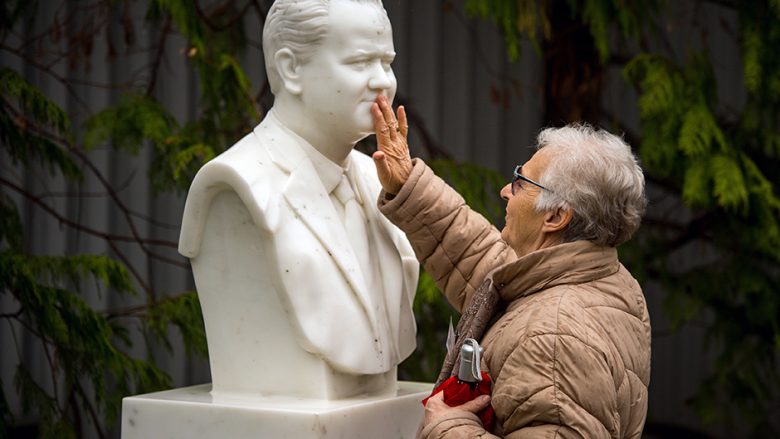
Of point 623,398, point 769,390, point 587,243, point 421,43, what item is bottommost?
point 769,390

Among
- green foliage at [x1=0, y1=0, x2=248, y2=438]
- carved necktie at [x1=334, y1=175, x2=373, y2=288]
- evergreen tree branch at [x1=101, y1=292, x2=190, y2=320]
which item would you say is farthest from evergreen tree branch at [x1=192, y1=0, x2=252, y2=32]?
carved necktie at [x1=334, y1=175, x2=373, y2=288]

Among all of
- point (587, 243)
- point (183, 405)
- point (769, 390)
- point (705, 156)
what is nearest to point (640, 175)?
point (587, 243)

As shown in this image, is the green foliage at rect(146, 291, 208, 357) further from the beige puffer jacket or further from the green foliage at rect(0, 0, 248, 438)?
the beige puffer jacket

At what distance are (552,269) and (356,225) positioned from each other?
2.07 feet

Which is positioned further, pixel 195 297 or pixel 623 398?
pixel 195 297

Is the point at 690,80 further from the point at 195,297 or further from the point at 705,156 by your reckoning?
the point at 195,297

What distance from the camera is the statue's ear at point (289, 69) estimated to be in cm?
280

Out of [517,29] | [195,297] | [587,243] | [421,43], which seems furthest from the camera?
[421,43]

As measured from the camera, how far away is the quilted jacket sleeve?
9.47ft

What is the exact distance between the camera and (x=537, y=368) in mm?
2234

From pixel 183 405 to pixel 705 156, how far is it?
2479 millimetres

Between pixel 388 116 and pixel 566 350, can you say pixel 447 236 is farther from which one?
pixel 566 350

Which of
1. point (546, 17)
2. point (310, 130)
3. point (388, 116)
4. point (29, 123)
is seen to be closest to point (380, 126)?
point (388, 116)

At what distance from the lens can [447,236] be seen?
2984mm
